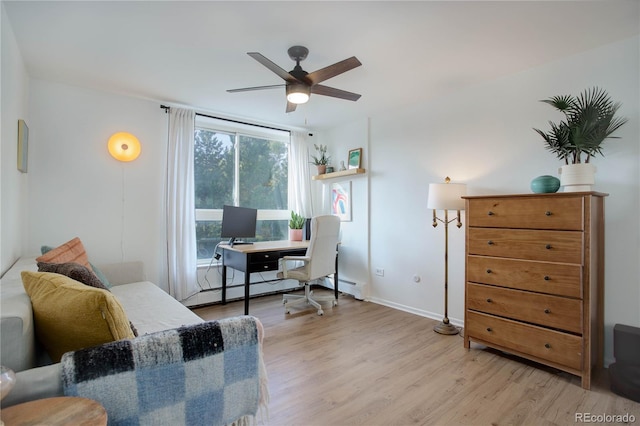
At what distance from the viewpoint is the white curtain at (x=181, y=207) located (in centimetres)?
358

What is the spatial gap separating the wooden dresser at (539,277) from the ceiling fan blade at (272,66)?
1.74 meters

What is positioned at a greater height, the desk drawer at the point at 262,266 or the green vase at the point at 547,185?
the green vase at the point at 547,185

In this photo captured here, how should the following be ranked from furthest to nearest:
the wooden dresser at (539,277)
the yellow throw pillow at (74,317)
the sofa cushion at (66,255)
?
1. the wooden dresser at (539,277)
2. the sofa cushion at (66,255)
3. the yellow throw pillow at (74,317)

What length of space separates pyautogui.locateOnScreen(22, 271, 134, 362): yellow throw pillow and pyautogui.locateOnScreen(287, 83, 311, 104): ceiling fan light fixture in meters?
1.85

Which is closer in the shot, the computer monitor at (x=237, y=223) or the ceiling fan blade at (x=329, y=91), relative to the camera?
Answer: the ceiling fan blade at (x=329, y=91)

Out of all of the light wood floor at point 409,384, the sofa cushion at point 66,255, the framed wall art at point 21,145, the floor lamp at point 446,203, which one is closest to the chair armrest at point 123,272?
the sofa cushion at point 66,255

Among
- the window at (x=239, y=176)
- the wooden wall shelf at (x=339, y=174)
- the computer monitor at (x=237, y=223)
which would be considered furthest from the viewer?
the wooden wall shelf at (x=339, y=174)

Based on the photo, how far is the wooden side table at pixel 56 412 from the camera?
776 mm

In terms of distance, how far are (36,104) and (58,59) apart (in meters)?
0.68

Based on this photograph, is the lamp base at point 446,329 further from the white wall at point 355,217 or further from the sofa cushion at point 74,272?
the sofa cushion at point 74,272

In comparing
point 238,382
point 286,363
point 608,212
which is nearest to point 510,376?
point 608,212

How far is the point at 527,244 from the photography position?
7.50 ft

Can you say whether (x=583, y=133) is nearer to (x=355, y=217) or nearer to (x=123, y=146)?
(x=355, y=217)
